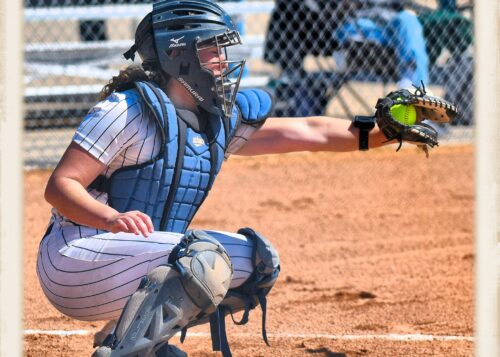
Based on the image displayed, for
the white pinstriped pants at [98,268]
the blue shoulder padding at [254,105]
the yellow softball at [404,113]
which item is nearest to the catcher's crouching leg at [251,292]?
the white pinstriped pants at [98,268]

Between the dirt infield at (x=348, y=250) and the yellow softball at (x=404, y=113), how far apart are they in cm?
95

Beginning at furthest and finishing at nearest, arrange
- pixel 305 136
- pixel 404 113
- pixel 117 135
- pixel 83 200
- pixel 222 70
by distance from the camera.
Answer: pixel 305 136 → pixel 404 113 → pixel 222 70 → pixel 117 135 → pixel 83 200

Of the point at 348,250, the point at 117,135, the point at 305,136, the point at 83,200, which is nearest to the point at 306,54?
the point at 348,250

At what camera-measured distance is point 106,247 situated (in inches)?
127

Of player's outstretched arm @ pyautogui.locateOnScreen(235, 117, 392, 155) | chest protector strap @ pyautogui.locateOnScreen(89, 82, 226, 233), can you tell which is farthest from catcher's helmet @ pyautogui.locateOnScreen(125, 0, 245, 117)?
player's outstretched arm @ pyautogui.locateOnScreen(235, 117, 392, 155)

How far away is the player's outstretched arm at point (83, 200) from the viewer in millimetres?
2889

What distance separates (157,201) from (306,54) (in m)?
5.71

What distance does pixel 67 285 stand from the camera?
324cm

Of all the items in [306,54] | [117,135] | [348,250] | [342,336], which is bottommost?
[348,250]

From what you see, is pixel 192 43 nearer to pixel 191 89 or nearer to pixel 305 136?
pixel 191 89

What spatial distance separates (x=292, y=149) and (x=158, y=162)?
0.69 meters

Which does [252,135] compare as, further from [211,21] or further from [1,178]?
[1,178]

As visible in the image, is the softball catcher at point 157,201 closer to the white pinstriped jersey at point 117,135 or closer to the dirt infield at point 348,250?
the white pinstriped jersey at point 117,135

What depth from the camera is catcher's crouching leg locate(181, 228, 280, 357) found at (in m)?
3.38
